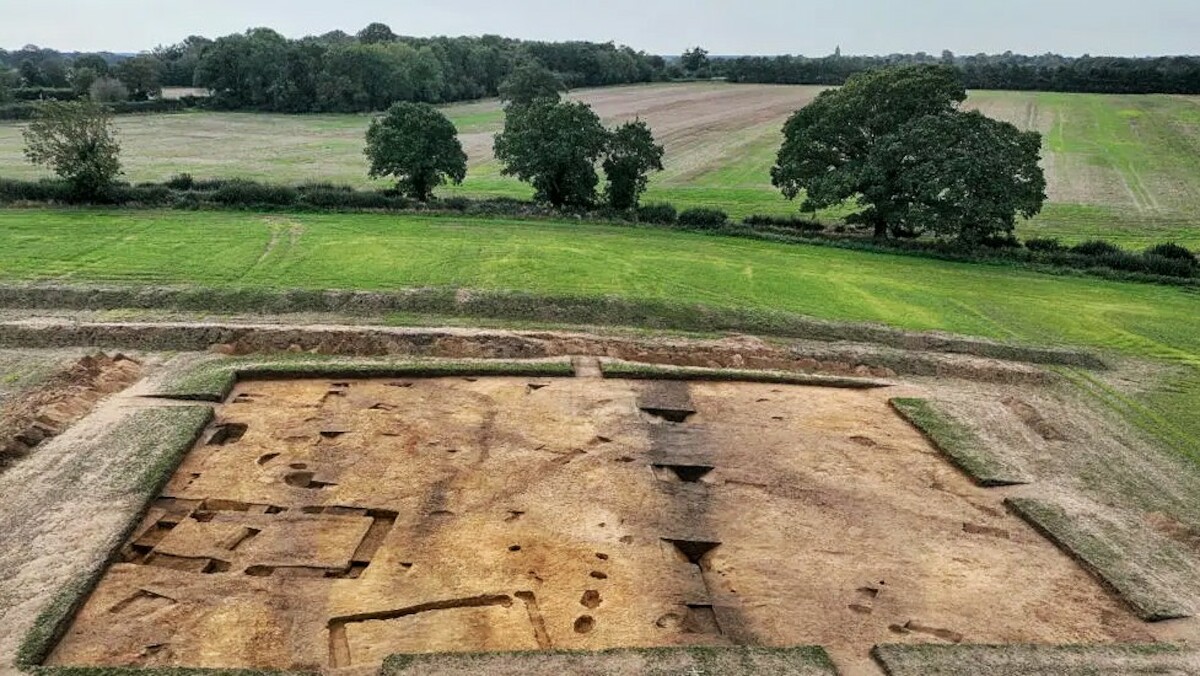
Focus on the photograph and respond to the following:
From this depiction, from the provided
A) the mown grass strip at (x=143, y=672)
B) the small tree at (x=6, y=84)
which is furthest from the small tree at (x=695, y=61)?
the mown grass strip at (x=143, y=672)

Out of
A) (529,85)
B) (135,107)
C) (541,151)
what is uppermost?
(529,85)

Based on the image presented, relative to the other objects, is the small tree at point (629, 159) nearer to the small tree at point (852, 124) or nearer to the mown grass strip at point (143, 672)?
the small tree at point (852, 124)

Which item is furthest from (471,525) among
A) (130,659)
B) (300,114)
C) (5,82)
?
(5,82)

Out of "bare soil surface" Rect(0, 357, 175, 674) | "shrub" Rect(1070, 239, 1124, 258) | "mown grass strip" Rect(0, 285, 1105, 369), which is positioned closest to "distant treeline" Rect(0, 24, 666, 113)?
"mown grass strip" Rect(0, 285, 1105, 369)

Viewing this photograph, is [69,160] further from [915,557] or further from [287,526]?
[915,557]

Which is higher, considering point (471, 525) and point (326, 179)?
point (326, 179)

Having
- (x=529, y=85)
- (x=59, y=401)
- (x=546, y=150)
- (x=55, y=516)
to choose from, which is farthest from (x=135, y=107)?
(x=55, y=516)

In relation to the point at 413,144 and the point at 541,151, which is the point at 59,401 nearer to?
the point at 413,144
